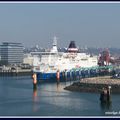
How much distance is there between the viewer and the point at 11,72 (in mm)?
35969

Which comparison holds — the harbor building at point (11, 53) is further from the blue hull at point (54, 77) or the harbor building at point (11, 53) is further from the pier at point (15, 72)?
the blue hull at point (54, 77)

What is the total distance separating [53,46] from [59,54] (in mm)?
1214

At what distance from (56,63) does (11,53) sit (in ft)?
77.9

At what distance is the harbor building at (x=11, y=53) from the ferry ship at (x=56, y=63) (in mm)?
18286

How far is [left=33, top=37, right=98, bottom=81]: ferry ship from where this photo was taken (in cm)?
2579

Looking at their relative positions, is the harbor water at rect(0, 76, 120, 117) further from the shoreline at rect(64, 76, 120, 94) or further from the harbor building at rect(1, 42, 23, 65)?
the harbor building at rect(1, 42, 23, 65)

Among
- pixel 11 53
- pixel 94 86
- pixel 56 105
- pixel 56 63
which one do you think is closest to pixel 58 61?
pixel 56 63

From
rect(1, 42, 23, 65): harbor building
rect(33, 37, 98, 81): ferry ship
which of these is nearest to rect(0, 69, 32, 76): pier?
rect(33, 37, 98, 81): ferry ship

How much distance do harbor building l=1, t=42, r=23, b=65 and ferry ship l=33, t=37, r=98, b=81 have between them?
18286mm

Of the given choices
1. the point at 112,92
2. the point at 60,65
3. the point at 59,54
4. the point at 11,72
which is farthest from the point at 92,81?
the point at 11,72

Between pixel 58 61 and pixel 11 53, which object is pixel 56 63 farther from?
pixel 11 53

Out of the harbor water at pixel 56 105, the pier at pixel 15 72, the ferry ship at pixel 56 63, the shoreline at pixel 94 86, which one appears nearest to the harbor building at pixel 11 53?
the pier at pixel 15 72

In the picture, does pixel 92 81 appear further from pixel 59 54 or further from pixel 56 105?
pixel 59 54

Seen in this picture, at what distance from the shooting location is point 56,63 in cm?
2720
